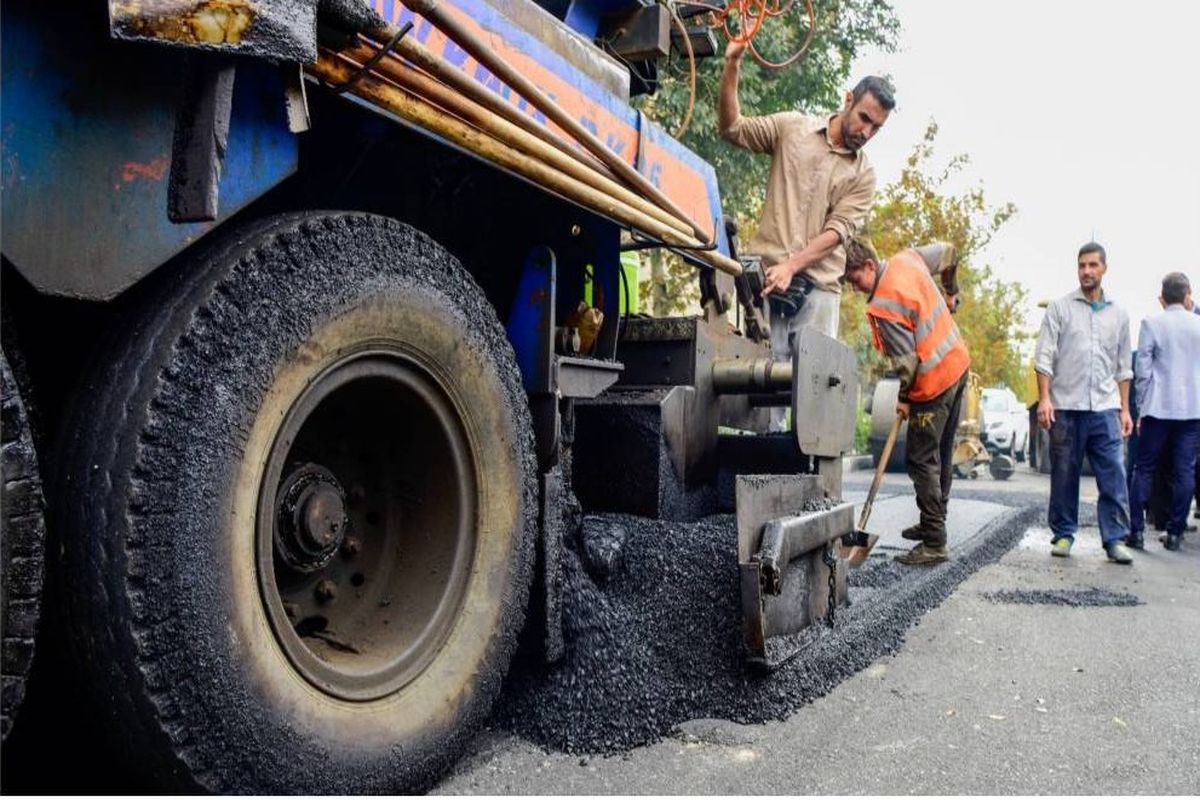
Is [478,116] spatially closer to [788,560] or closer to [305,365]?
[305,365]

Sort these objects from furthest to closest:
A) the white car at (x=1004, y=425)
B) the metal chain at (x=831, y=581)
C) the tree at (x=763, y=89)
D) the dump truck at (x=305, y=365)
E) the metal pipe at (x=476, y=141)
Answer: the white car at (x=1004, y=425) → the tree at (x=763, y=89) → the metal chain at (x=831, y=581) → the metal pipe at (x=476, y=141) → the dump truck at (x=305, y=365)

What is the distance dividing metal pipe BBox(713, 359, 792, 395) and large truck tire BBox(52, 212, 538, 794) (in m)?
1.24

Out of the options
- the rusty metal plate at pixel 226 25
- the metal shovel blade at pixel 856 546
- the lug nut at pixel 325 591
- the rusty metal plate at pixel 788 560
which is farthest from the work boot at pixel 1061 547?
the rusty metal plate at pixel 226 25

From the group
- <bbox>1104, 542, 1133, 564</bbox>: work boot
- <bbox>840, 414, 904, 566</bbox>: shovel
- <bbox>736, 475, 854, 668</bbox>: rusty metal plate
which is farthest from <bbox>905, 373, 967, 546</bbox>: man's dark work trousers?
<bbox>736, 475, 854, 668</bbox>: rusty metal plate

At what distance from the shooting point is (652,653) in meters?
2.64

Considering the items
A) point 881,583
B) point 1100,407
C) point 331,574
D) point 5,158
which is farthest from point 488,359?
point 1100,407

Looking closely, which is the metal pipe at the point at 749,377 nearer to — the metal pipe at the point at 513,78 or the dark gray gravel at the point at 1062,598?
the metal pipe at the point at 513,78

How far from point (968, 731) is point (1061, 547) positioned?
3836 mm

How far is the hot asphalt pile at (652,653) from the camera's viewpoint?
7.94 feet

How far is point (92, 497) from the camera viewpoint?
1.43 metres

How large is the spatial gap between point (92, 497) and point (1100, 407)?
592 centimetres

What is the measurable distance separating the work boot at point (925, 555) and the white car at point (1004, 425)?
12.3m

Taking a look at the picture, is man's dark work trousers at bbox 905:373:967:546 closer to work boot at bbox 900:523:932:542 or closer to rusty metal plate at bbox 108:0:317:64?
work boot at bbox 900:523:932:542

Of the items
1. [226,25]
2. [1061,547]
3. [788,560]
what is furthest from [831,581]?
[1061,547]
